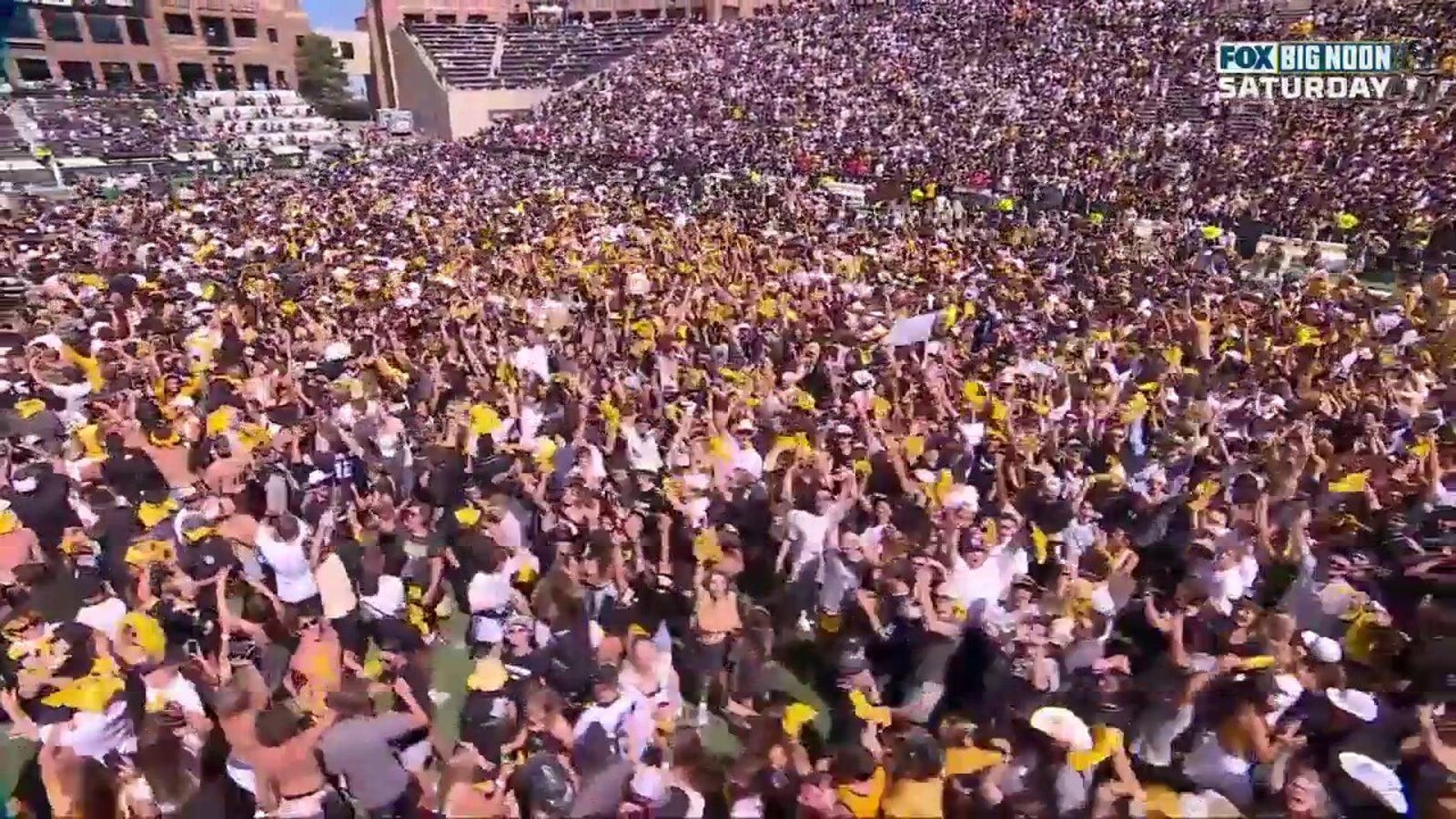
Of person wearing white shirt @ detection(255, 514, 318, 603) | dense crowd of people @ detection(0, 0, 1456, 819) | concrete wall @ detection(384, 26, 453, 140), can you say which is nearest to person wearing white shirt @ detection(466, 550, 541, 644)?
dense crowd of people @ detection(0, 0, 1456, 819)

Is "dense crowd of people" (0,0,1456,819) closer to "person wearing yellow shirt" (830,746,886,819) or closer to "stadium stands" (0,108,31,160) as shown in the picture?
"person wearing yellow shirt" (830,746,886,819)

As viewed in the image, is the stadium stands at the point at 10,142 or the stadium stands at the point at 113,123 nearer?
the stadium stands at the point at 10,142

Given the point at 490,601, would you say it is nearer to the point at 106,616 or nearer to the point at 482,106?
Answer: the point at 106,616

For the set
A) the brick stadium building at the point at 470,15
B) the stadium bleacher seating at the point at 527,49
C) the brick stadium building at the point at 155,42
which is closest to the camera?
the stadium bleacher seating at the point at 527,49

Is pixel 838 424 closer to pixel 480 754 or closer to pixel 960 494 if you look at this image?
pixel 960 494

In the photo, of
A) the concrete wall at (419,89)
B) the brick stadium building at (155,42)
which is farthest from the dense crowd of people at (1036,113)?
the brick stadium building at (155,42)

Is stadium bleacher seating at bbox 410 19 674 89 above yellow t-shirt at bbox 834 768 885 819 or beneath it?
above

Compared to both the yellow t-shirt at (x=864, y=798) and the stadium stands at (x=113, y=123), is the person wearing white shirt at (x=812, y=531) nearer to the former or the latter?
the yellow t-shirt at (x=864, y=798)

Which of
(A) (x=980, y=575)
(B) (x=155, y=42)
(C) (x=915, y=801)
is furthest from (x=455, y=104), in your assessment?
(C) (x=915, y=801)
